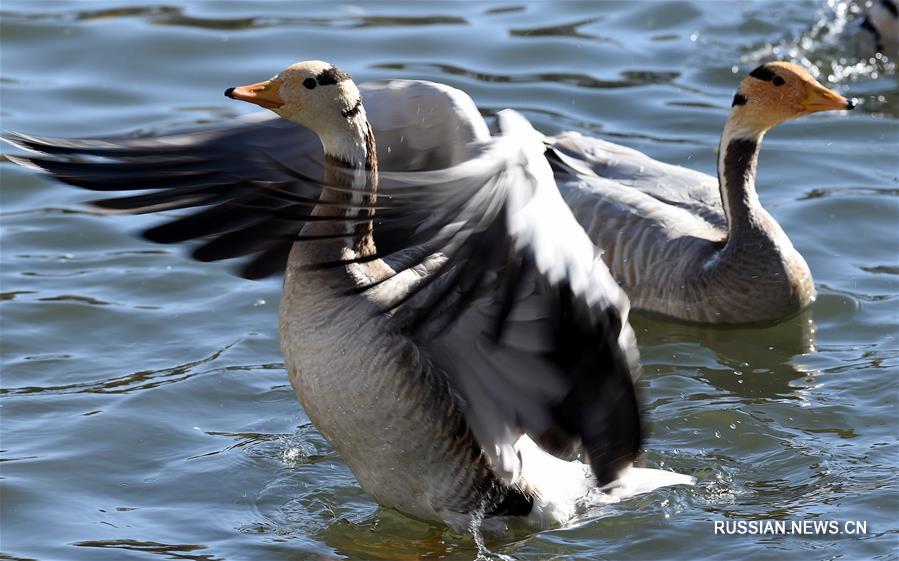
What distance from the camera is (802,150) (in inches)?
415

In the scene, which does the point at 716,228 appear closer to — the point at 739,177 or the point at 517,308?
the point at 739,177

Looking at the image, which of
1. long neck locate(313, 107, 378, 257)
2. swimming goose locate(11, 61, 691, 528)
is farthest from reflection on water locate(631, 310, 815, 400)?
long neck locate(313, 107, 378, 257)

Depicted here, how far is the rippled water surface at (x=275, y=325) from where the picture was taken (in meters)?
6.05

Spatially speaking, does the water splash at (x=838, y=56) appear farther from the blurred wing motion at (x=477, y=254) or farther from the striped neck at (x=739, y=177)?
the blurred wing motion at (x=477, y=254)

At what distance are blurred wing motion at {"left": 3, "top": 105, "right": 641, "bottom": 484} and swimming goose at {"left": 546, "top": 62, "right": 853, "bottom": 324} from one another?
2625 millimetres

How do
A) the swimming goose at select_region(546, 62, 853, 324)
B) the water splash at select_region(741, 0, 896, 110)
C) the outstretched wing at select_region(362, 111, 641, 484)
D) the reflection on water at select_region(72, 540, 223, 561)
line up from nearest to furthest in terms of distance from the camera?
the outstretched wing at select_region(362, 111, 641, 484) → the reflection on water at select_region(72, 540, 223, 561) → the swimming goose at select_region(546, 62, 853, 324) → the water splash at select_region(741, 0, 896, 110)

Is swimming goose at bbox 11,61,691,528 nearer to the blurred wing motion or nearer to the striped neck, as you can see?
the blurred wing motion

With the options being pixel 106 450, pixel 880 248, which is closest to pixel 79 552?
pixel 106 450

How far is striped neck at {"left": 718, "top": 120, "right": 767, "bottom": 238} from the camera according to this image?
8.02 meters

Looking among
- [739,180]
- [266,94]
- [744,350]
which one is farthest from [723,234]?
[266,94]

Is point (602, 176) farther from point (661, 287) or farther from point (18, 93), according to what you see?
point (18, 93)

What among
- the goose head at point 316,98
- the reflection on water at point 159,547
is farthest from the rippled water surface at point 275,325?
the goose head at point 316,98

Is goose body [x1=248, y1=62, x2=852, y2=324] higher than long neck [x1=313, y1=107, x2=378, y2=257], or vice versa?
long neck [x1=313, y1=107, x2=378, y2=257]

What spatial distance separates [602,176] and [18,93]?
17.8 ft
